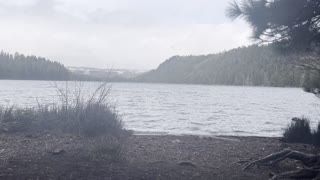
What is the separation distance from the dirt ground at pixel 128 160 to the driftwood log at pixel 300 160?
16cm

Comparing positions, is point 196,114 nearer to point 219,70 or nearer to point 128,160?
point 128,160

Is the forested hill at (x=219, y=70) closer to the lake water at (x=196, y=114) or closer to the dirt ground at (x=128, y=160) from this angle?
the lake water at (x=196, y=114)

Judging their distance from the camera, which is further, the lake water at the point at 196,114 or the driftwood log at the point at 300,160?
the lake water at the point at 196,114

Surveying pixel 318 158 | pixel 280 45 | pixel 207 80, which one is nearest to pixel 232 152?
pixel 318 158

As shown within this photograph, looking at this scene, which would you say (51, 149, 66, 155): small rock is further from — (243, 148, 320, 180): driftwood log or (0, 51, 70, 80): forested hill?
(0, 51, 70, 80): forested hill

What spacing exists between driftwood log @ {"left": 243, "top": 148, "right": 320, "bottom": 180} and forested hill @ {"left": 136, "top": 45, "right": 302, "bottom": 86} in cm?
11433

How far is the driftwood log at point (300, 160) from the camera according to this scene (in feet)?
26.0

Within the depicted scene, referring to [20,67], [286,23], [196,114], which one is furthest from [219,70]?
[286,23]

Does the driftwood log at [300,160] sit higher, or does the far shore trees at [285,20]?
the far shore trees at [285,20]

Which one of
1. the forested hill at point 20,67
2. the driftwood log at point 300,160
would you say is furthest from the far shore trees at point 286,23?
the forested hill at point 20,67

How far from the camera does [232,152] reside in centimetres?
1091

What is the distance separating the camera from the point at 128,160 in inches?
351

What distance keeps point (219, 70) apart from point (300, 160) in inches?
5976

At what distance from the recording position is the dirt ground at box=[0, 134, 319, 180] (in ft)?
25.1
